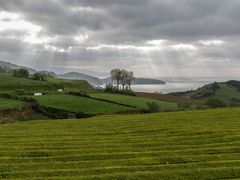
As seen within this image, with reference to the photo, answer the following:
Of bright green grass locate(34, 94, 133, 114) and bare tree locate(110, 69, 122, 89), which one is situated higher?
bare tree locate(110, 69, 122, 89)

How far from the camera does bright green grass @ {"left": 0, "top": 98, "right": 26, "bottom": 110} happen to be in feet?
234

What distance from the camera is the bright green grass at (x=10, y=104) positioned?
71.3 meters

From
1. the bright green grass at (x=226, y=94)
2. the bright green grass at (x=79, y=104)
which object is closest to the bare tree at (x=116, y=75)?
the bright green grass at (x=226, y=94)

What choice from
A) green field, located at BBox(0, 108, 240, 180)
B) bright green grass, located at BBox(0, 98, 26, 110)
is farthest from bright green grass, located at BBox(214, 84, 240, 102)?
green field, located at BBox(0, 108, 240, 180)

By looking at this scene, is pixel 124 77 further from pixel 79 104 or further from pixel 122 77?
pixel 79 104

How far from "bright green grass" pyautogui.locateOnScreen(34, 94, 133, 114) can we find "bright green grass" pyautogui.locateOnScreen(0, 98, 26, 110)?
5.40m

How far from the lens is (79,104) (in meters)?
84.2

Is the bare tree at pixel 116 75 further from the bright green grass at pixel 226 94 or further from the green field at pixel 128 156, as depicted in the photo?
the green field at pixel 128 156

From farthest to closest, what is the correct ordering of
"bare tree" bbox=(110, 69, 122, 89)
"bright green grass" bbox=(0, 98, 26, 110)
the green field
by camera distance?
"bare tree" bbox=(110, 69, 122, 89), "bright green grass" bbox=(0, 98, 26, 110), the green field

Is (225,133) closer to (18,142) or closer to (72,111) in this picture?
(18,142)

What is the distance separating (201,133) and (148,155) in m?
9.85

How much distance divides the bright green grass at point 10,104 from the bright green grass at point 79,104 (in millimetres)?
5399

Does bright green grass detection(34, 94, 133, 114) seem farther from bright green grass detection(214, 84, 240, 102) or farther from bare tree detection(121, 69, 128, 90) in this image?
bright green grass detection(214, 84, 240, 102)

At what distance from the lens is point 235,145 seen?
23.9 meters
